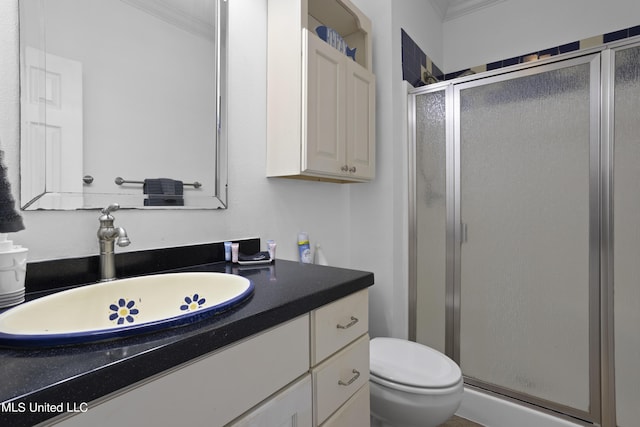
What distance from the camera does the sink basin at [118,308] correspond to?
0.50m

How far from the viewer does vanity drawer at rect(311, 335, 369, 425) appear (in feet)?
2.62

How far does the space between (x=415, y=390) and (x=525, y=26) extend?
2.46m

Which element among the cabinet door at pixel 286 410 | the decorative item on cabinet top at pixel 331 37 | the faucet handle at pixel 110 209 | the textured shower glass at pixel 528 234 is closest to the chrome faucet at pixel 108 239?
the faucet handle at pixel 110 209

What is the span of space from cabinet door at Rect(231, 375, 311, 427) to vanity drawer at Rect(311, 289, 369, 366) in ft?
0.23

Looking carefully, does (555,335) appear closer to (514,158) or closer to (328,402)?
(514,158)

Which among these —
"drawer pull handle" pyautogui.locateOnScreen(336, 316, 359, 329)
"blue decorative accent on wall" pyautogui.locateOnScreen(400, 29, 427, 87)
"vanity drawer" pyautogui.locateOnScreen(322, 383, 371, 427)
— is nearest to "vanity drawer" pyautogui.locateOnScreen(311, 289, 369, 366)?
"drawer pull handle" pyautogui.locateOnScreen(336, 316, 359, 329)

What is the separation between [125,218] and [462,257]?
1647 millimetres

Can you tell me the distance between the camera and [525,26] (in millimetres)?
2191

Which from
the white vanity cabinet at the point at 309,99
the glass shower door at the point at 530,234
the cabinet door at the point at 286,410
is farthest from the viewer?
the glass shower door at the point at 530,234

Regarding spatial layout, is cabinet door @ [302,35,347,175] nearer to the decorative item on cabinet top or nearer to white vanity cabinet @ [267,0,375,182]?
white vanity cabinet @ [267,0,375,182]

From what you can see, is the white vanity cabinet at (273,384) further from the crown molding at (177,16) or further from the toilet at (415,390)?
the crown molding at (177,16)

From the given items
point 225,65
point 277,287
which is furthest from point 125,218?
point 225,65

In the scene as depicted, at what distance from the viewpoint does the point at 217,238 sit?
47.6 inches

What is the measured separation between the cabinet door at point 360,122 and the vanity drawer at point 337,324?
75cm
